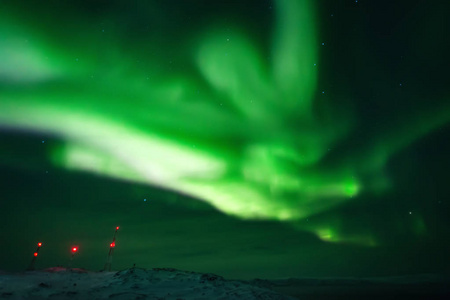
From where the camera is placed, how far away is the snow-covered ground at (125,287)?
25.5m

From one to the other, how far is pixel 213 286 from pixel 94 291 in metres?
13.9

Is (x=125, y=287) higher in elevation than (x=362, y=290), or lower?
higher

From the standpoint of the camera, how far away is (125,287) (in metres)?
29.5

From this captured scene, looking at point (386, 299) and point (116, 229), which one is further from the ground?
point (116, 229)

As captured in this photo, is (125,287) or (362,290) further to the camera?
(362,290)

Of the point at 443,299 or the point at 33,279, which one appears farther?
the point at 443,299

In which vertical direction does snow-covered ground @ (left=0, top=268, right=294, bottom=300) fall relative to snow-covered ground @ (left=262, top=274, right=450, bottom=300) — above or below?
above

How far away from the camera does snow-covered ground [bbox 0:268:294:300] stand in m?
25.5

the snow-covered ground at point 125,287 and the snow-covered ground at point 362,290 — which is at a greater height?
the snow-covered ground at point 125,287

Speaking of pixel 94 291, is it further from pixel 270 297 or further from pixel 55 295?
pixel 270 297

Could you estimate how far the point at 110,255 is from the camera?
90812 millimetres

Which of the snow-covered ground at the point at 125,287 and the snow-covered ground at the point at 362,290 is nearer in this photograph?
the snow-covered ground at the point at 125,287

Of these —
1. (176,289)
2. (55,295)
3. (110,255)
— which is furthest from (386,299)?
(110,255)

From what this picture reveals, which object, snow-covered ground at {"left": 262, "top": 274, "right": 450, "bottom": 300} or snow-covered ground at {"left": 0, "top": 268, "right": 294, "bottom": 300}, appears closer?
snow-covered ground at {"left": 0, "top": 268, "right": 294, "bottom": 300}
